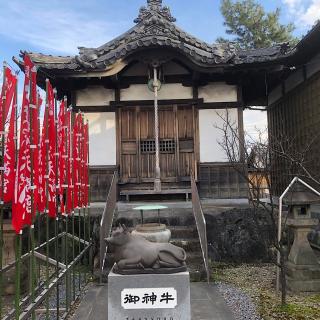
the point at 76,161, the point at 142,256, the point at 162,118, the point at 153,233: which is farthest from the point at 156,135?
the point at 142,256

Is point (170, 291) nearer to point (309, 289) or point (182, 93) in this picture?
point (309, 289)

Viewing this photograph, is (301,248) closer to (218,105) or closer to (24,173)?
(24,173)

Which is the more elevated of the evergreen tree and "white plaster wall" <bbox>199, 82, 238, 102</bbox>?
the evergreen tree

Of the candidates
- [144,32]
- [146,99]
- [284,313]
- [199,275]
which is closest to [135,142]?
[146,99]

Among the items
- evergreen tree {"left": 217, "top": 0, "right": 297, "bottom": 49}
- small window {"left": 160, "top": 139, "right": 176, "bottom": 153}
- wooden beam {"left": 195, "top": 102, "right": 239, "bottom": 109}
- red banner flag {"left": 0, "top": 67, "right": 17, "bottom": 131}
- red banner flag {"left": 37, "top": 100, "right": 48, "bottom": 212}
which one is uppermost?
evergreen tree {"left": 217, "top": 0, "right": 297, "bottom": 49}

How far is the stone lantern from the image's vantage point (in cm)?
705

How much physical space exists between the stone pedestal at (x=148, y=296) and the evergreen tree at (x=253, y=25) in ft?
93.3

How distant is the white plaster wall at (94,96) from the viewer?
12.8 meters

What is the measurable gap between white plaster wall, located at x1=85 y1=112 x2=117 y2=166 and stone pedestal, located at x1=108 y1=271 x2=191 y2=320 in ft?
25.7

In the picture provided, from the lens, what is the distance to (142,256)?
16.7 feet

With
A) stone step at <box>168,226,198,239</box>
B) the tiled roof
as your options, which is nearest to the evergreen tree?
the tiled roof

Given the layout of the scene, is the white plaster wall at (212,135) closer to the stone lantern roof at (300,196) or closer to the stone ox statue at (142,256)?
the stone lantern roof at (300,196)

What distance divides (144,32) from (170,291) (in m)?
9.50

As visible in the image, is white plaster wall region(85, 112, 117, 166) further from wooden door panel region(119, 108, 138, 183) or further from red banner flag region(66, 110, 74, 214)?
red banner flag region(66, 110, 74, 214)
